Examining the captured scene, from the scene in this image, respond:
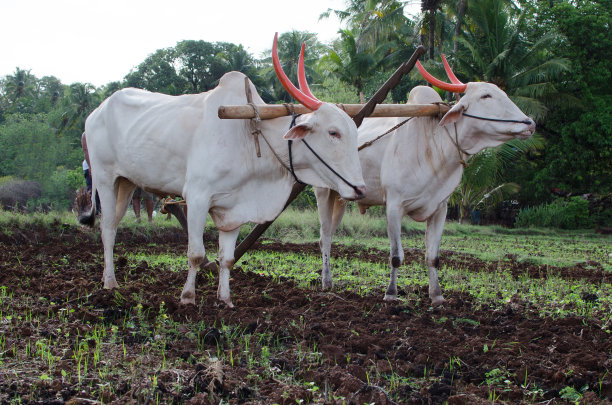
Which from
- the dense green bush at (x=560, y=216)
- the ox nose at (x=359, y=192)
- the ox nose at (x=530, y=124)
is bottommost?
the dense green bush at (x=560, y=216)

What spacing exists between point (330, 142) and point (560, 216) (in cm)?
1872

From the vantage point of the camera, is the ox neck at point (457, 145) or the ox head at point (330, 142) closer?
the ox head at point (330, 142)

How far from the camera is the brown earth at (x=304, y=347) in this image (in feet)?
8.87

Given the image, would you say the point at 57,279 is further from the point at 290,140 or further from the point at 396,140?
the point at 396,140

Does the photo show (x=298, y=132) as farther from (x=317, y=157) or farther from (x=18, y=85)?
(x=18, y=85)

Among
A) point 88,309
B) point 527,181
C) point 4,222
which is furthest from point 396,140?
point 527,181

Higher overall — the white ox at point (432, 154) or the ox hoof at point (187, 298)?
the white ox at point (432, 154)

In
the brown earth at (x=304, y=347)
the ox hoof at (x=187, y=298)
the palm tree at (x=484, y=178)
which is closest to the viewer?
the brown earth at (x=304, y=347)

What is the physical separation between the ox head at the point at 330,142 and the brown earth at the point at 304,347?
0.95m

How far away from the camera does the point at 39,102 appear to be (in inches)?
2079

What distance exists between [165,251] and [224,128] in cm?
504

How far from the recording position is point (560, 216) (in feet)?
68.4

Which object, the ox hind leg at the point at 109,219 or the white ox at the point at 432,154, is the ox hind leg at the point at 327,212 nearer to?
the white ox at the point at 432,154

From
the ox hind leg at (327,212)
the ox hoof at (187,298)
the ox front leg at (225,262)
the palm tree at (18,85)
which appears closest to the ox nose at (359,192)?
the ox front leg at (225,262)
